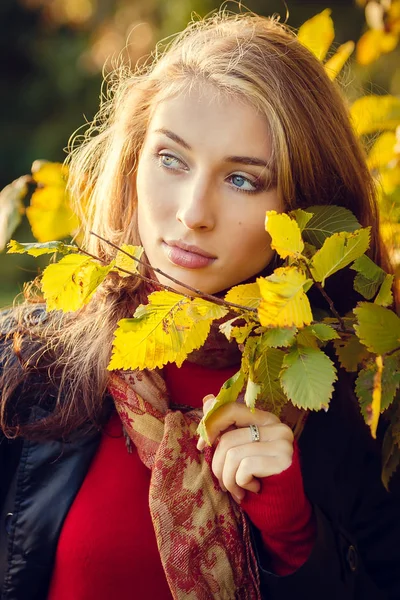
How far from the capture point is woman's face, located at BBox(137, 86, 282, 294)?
1441mm

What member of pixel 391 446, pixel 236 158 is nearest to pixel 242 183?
pixel 236 158

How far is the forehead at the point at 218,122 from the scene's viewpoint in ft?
4.75

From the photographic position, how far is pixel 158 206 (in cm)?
149

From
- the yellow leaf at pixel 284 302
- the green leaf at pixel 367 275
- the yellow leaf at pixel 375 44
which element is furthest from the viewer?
the yellow leaf at pixel 375 44

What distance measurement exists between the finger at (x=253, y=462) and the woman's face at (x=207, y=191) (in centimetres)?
33

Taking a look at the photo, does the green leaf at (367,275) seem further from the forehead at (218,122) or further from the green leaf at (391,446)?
the forehead at (218,122)

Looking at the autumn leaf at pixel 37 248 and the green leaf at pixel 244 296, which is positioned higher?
the autumn leaf at pixel 37 248

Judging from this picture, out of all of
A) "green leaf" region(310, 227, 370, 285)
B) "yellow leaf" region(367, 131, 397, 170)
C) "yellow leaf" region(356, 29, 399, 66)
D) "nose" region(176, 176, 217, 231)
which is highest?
"yellow leaf" region(356, 29, 399, 66)

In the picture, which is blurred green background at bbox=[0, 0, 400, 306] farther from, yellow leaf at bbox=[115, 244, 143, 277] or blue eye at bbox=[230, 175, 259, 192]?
yellow leaf at bbox=[115, 244, 143, 277]

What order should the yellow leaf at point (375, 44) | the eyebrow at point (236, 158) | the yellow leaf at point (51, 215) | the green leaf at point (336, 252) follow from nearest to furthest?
the green leaf at point (336, 252) < the eyebrow at point (236, 158) < the yellow leaf at point (51, 215) < the yellow leaf at point (375, 44)

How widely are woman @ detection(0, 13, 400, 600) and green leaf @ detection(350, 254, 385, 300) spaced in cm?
30

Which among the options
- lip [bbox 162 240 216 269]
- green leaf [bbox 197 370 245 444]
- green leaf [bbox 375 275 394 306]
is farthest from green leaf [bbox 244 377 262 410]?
lip [bbox 162 240 216 269]

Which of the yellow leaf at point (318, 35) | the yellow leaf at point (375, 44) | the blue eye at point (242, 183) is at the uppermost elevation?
the yellow leaf at point (375, 44)

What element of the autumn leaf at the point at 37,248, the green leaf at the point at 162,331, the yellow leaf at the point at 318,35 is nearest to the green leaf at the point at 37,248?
the autumn leaf at the point at 37,248
